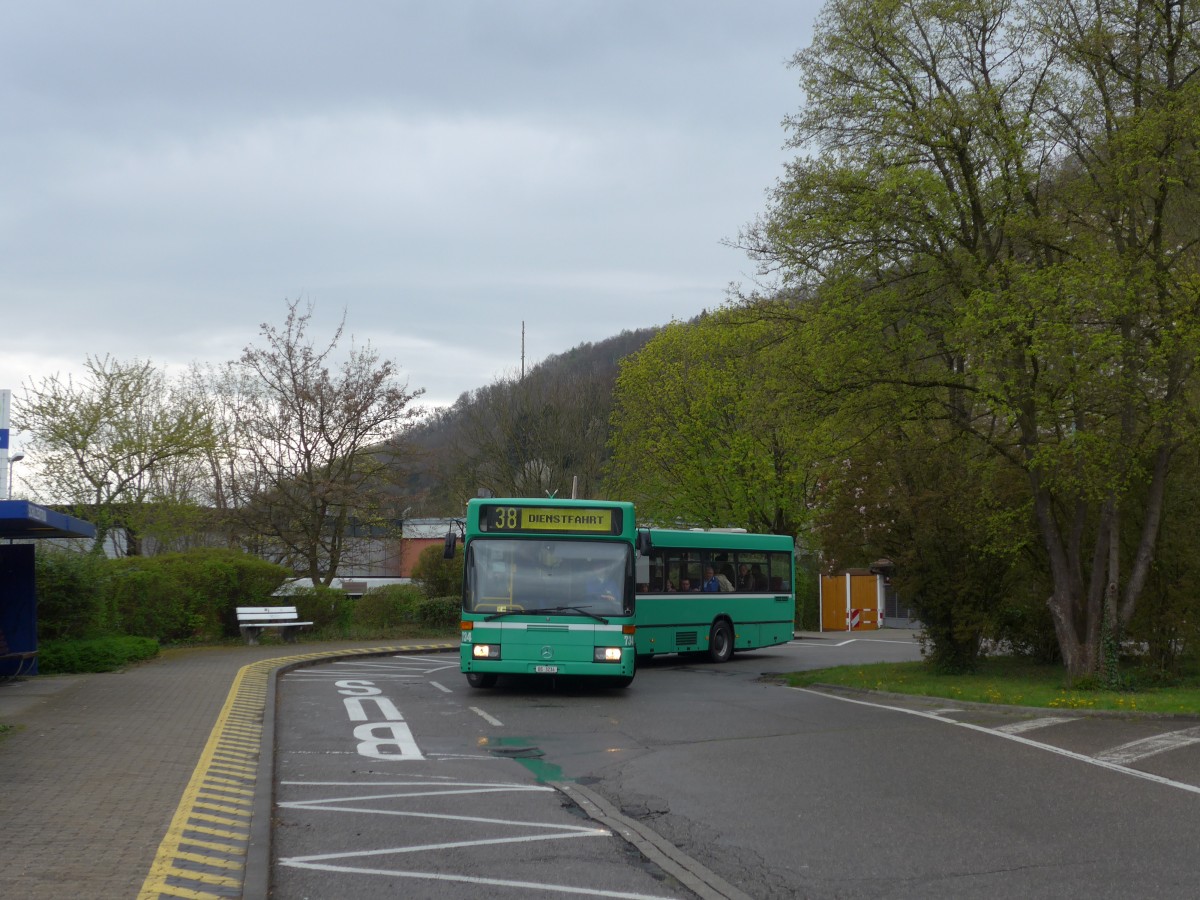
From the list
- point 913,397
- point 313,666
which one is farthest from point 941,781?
point 313,666

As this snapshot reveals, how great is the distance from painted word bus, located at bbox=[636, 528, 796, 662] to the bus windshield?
18.2 feet

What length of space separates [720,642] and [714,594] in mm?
1109

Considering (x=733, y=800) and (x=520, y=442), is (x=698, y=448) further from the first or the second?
(x=733, y=800)

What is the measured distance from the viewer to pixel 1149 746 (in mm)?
12031

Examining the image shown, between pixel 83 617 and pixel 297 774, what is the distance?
11.8 metres

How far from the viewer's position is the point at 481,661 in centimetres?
1645

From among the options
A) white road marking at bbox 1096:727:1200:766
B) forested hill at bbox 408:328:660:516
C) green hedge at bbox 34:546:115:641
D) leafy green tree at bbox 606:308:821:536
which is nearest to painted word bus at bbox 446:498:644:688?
white road marking at bbox 1096:727:1200:766

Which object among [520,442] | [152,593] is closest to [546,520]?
[152,593]

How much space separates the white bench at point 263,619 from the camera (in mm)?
26167

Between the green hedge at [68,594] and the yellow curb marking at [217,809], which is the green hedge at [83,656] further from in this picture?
the yellow curb marking at [217,809]

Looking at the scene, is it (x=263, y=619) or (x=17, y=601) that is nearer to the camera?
(x=17, y=601)

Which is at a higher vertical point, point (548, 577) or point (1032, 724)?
point (548, 577)

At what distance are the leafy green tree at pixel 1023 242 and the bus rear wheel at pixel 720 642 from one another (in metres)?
7.72

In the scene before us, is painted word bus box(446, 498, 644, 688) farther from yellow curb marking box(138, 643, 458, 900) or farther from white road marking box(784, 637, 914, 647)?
white road marking box(784, 637, 914, 647)
